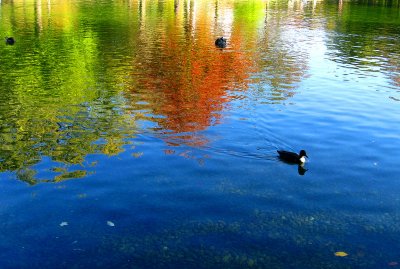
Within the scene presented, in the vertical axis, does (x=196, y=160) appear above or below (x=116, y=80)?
below

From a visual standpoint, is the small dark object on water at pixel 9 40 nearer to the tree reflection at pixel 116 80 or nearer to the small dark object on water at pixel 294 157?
the tree reflection at pixel 116 80

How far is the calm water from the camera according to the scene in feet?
46.3

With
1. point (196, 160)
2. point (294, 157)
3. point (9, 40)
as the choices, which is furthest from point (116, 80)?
point (9, 40)

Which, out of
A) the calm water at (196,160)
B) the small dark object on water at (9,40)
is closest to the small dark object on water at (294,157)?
the calm water at (196,160)

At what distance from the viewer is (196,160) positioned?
20.7 m

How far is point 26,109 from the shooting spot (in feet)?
91.5

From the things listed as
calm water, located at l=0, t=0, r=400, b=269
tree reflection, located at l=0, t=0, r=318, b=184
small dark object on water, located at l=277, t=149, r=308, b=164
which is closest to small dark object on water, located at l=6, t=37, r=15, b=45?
tree reflection, located at l=0, t=0, r=318, b=184

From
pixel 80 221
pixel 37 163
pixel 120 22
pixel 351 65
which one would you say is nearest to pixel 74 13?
pixel 120 22

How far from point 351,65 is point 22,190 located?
37.6 meters

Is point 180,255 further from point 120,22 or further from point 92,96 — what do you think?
point 120,22

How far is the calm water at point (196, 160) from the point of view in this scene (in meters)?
14.1

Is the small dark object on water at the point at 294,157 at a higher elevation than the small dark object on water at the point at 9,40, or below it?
below

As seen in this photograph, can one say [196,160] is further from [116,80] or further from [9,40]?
[9,40]

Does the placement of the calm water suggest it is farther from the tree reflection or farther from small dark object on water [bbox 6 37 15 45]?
small dark object on water [bbox 6 37 15 45]
